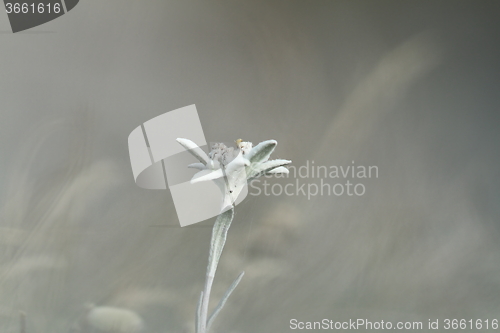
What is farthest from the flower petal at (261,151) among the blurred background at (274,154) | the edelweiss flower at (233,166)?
the blurred background at (274,154)

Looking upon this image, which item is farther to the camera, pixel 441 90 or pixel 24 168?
pixel 441 90

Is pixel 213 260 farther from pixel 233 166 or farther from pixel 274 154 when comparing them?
pixel 274 154

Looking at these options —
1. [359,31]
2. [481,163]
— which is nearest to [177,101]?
[359,31]

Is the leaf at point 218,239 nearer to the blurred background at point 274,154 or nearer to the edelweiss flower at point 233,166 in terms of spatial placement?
the edelweiss flower at point 233,166

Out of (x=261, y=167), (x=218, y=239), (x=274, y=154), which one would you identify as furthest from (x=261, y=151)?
(x=274, y=154)

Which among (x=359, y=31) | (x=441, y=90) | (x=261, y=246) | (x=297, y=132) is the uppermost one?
(x=359, y=31)

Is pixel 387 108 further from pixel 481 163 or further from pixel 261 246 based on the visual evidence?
pixel 261 246
